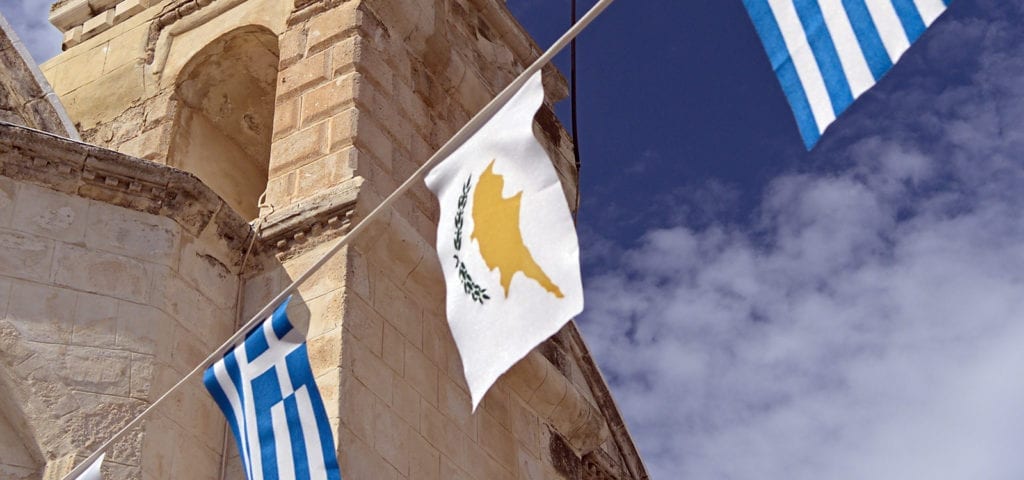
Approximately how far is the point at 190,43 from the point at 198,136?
546 millimetres

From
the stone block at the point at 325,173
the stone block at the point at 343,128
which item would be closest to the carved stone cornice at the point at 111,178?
the stone block at the point at 325,173

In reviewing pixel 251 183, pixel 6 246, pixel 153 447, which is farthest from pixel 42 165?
pixel 251 183

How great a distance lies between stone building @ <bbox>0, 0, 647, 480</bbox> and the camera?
18.6ft

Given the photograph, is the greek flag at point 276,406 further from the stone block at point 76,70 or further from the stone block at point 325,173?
the stone block at point 76,70

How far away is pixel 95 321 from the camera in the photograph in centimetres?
582

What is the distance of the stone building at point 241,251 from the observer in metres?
5.66

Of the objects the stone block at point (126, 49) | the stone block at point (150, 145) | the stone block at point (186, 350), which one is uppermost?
the stone block at point (126, 49)

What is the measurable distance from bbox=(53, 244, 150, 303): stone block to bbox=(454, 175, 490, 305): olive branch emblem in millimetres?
2176

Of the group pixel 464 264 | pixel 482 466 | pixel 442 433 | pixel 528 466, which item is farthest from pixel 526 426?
pixel 464 264

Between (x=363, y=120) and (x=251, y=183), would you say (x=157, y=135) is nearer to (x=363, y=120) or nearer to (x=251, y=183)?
(x=251, y=183)

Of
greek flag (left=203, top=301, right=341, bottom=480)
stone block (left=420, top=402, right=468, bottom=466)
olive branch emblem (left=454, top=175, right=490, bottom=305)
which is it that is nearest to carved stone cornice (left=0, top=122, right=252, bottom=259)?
stone block (left=420, top=402, right=468, bottom=466)

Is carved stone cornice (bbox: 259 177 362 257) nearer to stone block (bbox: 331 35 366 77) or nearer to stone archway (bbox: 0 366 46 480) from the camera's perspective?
stone block (bbox: 331 35 366 77)

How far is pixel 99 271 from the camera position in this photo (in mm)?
5980

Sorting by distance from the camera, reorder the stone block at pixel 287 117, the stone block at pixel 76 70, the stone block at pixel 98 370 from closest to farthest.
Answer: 1. the stone block at pixel 98 370
2. the stone block at pixel 287 117
3. the stone block at pixel 76 70
